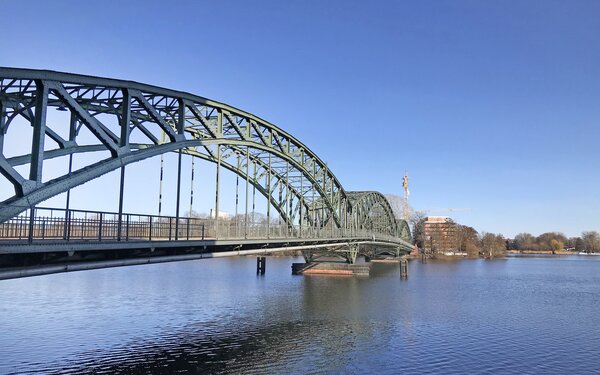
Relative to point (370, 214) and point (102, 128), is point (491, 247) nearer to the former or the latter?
point (370, 214)

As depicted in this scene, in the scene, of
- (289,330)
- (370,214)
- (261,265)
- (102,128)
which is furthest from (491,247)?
(102,128)

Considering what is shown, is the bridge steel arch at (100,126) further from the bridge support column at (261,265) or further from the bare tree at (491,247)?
the bare tree at (491,247)

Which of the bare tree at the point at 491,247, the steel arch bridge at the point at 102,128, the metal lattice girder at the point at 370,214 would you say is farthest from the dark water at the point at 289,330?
the bare tree at the point at 491,247

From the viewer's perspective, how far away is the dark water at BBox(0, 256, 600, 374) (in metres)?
23.1

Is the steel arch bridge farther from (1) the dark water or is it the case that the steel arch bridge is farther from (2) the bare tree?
(2) the bare tree

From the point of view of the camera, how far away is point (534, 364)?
77.3ft

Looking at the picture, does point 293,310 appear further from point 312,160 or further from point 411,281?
point 411,281

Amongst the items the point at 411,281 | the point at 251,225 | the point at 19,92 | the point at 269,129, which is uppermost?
the point at 269,129

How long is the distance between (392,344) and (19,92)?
77.6ft

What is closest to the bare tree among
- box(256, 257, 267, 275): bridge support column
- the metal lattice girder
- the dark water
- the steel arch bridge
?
the metal lattice girder

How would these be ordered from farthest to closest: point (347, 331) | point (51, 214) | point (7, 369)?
point (347, 331)
point (7, 369)
point (51, 214)

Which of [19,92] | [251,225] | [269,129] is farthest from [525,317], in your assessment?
[19,92]

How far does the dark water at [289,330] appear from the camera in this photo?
23.1 metres

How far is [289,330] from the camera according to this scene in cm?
3172
